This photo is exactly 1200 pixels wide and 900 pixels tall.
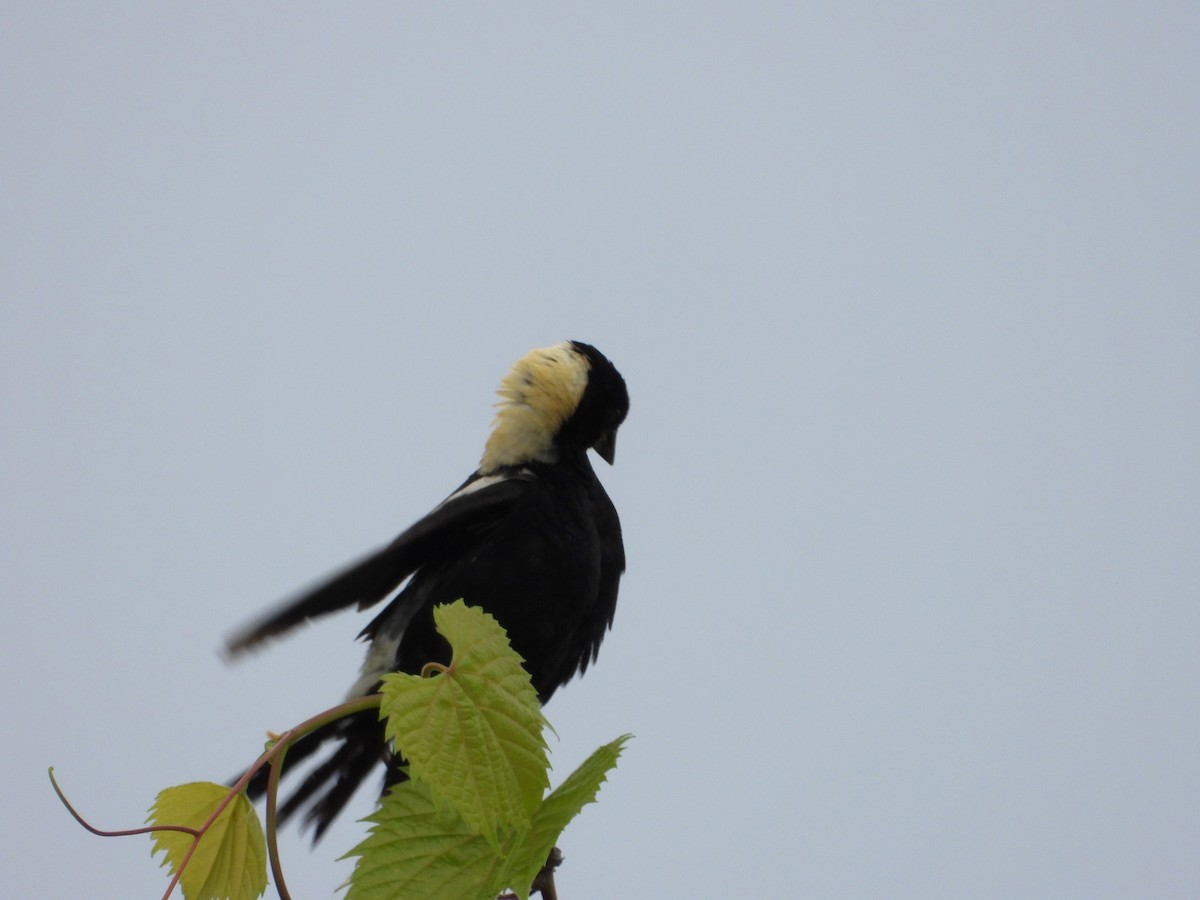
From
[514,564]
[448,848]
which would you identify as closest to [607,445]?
[514,564]

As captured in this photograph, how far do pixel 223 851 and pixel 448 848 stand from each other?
0.81 ft

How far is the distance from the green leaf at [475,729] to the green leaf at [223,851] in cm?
22

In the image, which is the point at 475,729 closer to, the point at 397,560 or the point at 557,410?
the point at 397,560

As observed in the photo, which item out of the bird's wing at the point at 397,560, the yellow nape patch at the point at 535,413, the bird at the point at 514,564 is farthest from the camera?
the yellow nape patch at the point at 535,413

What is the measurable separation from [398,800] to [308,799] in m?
1.08

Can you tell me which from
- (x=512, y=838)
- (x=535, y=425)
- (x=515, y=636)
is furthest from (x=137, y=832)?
(x=535, y=425)

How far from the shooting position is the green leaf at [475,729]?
133 cm

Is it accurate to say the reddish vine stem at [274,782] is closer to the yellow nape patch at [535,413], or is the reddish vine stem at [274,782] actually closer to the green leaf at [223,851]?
the green leaf at [223,851]

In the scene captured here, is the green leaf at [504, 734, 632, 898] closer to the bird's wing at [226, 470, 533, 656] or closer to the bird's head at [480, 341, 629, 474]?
the bird's wing at [226, 470, 533, 656]

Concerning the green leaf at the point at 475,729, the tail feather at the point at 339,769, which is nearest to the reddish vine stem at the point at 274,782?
the green leaf at the point at 475,729

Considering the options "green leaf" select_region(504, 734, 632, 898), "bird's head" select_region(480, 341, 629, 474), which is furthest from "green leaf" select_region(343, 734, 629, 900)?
"bird's head" select_region(480, 341, 629, 474)

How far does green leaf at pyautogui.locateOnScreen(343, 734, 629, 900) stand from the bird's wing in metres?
0.48

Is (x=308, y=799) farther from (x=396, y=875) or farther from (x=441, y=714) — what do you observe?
(x=441, y=714)

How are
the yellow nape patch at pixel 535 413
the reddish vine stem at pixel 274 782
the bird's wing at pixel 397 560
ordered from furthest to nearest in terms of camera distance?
the yellow nape patch at pixel 535 413
the bird's wing at pixel 397 560
the reddish vine stem at pixel 274 782
